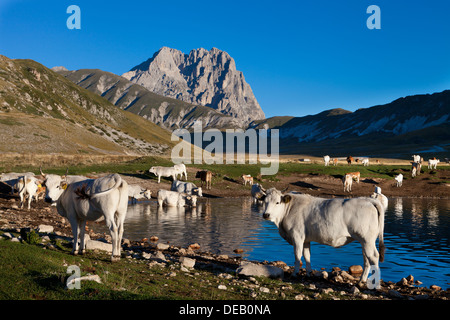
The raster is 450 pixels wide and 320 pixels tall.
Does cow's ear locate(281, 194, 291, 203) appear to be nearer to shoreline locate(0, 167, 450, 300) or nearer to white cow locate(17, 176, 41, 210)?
shoreline locate(0, 167, 450, 300)

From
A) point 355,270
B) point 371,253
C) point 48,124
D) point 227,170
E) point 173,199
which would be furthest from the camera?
point 48,124

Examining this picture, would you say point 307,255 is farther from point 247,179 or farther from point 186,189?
point 247,179

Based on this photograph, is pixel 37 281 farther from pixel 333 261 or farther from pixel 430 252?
pixel 430 252

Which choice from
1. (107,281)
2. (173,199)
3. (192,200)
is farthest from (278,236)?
(173,199)

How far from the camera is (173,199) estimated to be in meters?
38.9

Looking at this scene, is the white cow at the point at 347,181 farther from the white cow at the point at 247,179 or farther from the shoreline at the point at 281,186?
the white cow at the point at 247,179

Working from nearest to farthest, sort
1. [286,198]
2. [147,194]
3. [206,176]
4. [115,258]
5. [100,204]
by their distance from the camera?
[115,258] → [100,204] → [286,198] → [147,194] → [206,176]

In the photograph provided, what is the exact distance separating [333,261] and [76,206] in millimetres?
12308

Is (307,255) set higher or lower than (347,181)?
lower

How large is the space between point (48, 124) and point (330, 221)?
10423 centimetres

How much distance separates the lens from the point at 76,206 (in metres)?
14.4
